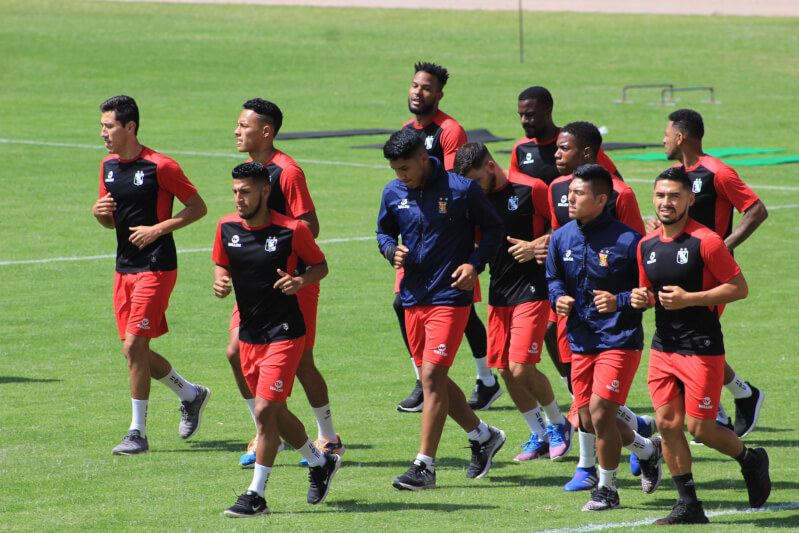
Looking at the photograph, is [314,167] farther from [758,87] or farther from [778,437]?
[758,87]

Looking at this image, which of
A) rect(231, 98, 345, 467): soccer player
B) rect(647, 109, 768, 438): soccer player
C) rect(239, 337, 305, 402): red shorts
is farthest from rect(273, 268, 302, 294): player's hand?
rect(647, 109, 768, 438): soccer player

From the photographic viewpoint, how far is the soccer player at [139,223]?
9.69 meters

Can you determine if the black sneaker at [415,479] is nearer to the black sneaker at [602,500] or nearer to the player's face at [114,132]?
the black sneaker at [602,500]

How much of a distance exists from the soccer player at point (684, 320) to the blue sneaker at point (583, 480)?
35.9 inches

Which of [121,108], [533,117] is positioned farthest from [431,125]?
[121,108]

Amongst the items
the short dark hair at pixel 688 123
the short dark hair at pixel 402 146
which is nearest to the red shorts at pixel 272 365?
the short dark hair at pixel 402 146

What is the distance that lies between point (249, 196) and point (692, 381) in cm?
306

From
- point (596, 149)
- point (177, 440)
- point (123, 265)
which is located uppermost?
point (596, 149)

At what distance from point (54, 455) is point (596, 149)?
4.69 metres

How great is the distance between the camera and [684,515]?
751cm

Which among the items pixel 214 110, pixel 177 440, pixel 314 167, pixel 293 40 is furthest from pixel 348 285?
pixel 293 40

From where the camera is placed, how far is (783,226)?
2155cm

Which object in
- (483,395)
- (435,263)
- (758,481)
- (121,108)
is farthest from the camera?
(483,395)

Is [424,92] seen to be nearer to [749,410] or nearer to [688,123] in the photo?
[688,123]
